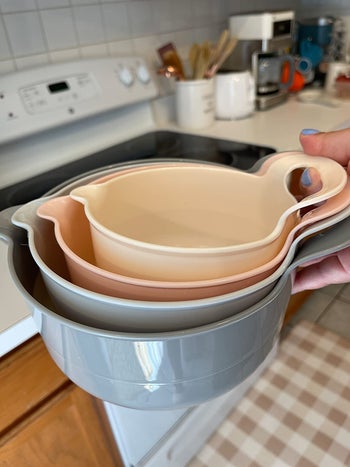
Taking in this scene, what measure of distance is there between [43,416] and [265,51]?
1.21m

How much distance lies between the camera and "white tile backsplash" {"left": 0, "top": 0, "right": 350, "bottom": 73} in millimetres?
860

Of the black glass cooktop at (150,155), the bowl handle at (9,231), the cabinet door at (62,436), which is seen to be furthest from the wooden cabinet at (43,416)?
the black glass cooktop at (150,155)

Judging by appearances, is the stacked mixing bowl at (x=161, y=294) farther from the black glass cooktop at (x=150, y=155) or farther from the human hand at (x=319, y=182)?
the black glass cooktop at (x=150, y=155)

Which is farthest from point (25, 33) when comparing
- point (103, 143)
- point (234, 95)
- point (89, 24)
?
point (234, 95)

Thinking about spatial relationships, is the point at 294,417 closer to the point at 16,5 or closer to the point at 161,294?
the point at 161,294

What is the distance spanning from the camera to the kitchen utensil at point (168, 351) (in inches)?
11.0

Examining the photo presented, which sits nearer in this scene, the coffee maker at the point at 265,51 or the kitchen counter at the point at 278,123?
the kitchen counter at the point at 278,123

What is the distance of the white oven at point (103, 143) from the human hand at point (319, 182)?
15.6 inches

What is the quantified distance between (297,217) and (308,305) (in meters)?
1.28

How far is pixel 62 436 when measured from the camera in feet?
2.03

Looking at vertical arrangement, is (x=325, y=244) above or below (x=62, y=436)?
above

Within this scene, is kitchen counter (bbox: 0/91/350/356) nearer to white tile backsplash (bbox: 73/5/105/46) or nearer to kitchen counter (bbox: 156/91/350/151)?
kitchen counter (bbox: 156/91/350/151)

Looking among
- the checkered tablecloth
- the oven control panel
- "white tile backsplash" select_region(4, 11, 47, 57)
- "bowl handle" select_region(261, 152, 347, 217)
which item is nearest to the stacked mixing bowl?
"bowl handle" select_region(261, 152, 347, 217)

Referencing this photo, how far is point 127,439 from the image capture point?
74 cm
